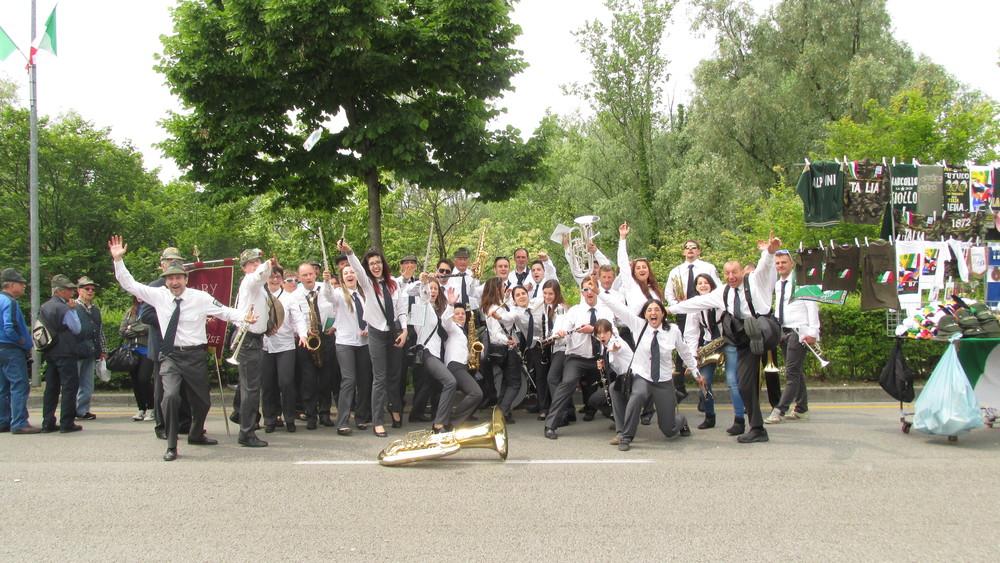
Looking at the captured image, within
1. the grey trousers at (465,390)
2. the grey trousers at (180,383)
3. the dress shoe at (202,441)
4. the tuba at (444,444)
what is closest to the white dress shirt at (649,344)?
the tuba at (444,444)

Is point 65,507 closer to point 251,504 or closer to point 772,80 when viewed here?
point 251,504

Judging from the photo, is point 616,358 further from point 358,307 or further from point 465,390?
point 358,307

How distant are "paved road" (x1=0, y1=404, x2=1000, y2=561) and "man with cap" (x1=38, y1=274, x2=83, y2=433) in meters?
0.70

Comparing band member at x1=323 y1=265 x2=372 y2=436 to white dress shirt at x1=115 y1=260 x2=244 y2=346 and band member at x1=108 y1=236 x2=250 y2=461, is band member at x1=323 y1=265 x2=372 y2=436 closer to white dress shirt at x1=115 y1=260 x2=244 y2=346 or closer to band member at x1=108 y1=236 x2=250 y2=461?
band member at x1=108 y1=236 x2=250 y2=461

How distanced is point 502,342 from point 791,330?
140 inches

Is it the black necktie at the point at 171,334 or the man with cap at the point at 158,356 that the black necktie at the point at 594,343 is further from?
the man with cap at the point at 158,356

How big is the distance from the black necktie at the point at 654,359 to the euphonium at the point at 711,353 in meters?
0.95

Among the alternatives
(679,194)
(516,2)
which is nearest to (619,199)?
(679,194)

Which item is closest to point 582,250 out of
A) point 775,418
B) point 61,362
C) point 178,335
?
point 775,418

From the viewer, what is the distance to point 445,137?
12492 millimetres

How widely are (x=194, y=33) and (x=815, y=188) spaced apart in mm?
9323

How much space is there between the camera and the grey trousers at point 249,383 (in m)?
8.23

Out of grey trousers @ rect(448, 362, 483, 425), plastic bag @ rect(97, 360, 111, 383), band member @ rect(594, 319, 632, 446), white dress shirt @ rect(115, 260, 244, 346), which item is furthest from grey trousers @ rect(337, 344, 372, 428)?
plastic bag @ rect(97, 360, 111, 383)

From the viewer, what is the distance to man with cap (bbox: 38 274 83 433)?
9.29 meters
